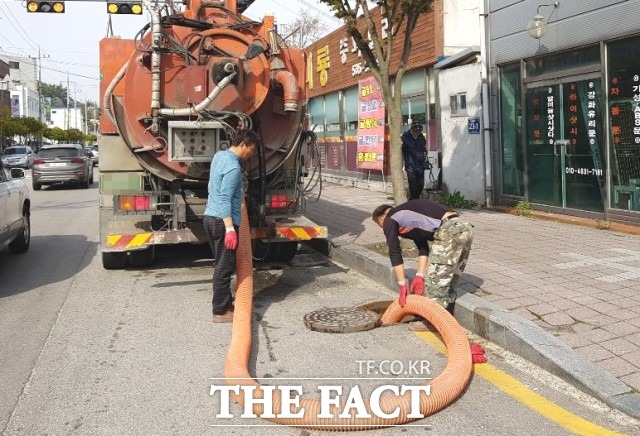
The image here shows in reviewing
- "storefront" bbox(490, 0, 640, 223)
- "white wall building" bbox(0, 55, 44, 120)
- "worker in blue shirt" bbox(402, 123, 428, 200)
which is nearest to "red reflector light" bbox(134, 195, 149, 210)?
"worker in blue shirt" bbox(402, 123, 428, 200)

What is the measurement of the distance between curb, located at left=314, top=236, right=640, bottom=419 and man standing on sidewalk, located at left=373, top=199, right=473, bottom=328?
0.31 metres

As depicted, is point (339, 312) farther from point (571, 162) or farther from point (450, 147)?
point (450, 147)

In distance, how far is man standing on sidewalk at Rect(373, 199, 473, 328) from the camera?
521 cm

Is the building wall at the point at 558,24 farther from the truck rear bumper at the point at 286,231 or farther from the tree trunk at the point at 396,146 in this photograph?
the truck rear bumper at the point at 286,231

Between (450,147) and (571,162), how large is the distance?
3622 mm

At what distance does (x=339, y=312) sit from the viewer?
19.6ft

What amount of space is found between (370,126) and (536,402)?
14364mm

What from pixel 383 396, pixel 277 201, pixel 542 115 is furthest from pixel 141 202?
pixel 542 115

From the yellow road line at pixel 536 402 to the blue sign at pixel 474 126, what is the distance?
28.5 ft

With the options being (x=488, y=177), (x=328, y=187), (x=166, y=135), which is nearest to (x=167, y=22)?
(x=166, y=135)

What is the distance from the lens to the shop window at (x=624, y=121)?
30.1ft

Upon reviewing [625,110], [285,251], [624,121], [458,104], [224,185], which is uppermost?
[458,104]

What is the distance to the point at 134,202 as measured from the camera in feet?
23.7

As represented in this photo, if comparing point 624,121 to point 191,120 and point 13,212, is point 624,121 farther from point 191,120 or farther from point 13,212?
point 13,212
